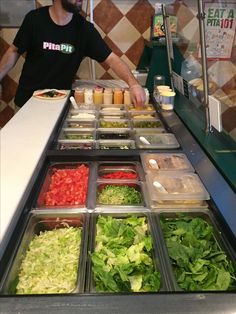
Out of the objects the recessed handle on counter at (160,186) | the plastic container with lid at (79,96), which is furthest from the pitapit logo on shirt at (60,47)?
the recessed handle on counter at (160,186)

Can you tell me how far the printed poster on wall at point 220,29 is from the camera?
184 cm

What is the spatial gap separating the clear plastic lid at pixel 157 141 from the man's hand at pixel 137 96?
21.1 inches

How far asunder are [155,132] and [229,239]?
1.05 metres

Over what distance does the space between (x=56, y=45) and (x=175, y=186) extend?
1.84 metres

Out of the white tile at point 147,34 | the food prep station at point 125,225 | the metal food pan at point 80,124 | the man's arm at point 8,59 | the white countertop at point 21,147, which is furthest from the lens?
the white tile at point 147,34

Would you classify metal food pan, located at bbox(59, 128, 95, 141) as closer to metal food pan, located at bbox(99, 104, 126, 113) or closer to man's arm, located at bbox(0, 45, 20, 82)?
metal food pan, located at bbox(99, 104, 126, 113)

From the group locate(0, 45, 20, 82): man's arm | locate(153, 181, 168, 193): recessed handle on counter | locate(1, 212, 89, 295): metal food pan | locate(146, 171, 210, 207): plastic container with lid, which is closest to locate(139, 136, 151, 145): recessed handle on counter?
locate(146, 171, 210, 207): plastic container with lid

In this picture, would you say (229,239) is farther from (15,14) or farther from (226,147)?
(15,14)

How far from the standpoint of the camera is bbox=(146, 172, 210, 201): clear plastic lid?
4.16 ft

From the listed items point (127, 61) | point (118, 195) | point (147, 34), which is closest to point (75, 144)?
point (118, 195)

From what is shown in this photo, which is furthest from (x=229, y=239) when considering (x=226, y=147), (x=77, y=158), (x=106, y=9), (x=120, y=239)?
(x=106, y=9)

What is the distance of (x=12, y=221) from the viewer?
1.03 meters

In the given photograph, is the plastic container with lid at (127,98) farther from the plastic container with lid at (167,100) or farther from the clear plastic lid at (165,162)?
the clear plastic lid at (165,162)

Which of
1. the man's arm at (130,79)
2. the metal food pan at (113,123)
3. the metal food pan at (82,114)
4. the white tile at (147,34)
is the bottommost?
the metal food pan at (113,123)
